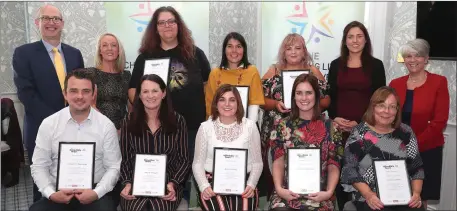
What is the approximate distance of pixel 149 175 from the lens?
114 inches

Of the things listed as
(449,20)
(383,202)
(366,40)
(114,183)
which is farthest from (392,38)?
(114,183)

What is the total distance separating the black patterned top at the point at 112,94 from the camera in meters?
3.46

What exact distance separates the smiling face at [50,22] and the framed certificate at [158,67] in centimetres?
84

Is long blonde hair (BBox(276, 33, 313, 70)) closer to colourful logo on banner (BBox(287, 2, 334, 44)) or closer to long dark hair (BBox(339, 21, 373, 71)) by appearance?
long dark hair (BBox(339, 21, 373, 71))

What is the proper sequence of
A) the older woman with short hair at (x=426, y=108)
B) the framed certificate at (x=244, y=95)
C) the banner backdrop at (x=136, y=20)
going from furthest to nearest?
1. the banner backdrop at (x=136, y=20)
2. the framed certificate at (x=244, y=95)
3. the older woman with short hair at (x=426, y=108)

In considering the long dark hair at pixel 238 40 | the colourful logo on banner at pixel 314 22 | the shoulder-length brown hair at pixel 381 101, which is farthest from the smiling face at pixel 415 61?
the colourful logo on banner at pixel 314 22

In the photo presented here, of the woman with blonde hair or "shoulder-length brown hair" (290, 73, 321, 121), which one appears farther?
the woman with blonde hair

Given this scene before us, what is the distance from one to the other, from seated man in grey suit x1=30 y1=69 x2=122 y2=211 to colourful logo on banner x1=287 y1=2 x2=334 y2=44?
3.07m

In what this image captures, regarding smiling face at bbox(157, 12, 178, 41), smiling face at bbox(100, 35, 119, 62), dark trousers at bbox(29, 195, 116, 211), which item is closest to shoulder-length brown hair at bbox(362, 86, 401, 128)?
smiling face at bbox(157, 12, 178, 41)

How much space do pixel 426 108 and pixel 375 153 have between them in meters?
0.75

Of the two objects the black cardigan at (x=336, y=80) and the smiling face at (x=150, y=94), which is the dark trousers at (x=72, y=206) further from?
the black cardigan at (x=336, y=80)

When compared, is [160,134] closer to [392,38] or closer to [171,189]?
[171,189]

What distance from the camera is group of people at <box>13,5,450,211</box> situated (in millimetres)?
2902

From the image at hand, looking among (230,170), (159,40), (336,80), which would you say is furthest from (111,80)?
(336,80)
